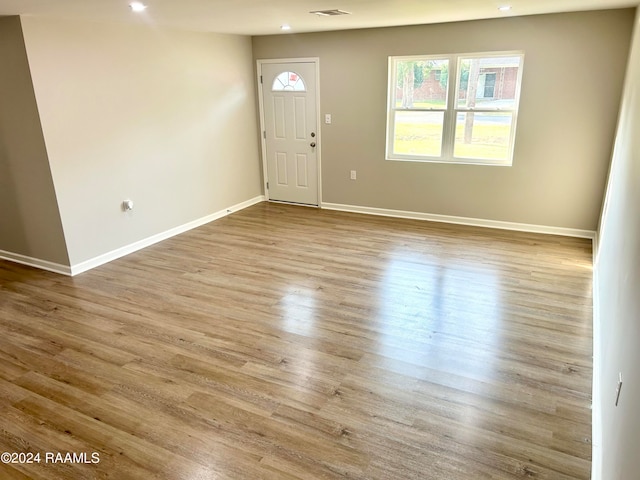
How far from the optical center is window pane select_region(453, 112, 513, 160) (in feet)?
17.1

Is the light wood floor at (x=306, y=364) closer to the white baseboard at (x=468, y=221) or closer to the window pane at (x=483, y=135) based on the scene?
the white baseboard at (x=468, y=221)

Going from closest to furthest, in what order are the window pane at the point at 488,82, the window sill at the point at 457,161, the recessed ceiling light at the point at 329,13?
1. the recessed ceiling light at the point at 329,13
2. the window pane at the point at 488,82
3. the window sill at the point at 457,161

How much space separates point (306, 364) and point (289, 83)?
4540mm

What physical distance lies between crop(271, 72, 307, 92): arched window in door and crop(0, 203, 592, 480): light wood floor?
2.64 meters

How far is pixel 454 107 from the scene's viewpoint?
538 centimetres

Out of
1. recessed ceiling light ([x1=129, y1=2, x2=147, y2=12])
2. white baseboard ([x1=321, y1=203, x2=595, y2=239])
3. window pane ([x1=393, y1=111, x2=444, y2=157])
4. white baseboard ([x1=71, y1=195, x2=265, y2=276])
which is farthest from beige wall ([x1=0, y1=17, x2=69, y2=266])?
window pane ([x1=393, y1=111, x2=444, y2=157])

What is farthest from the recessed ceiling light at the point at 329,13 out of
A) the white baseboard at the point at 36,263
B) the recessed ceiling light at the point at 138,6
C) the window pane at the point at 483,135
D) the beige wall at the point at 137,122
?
the white baseboard at the point at 36,263

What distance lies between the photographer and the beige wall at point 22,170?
3840 millimetres

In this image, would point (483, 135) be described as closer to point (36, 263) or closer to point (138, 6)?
point (138, 6)

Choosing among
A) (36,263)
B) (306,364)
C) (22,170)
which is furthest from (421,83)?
(36,263)

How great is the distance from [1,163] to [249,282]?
2.66m

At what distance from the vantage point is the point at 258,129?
22.0ft

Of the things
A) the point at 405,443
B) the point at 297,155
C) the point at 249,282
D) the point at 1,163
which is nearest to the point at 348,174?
the point at 297,155

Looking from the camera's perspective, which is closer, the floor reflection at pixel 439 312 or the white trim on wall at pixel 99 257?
the floor reflection at pixel 439 312
